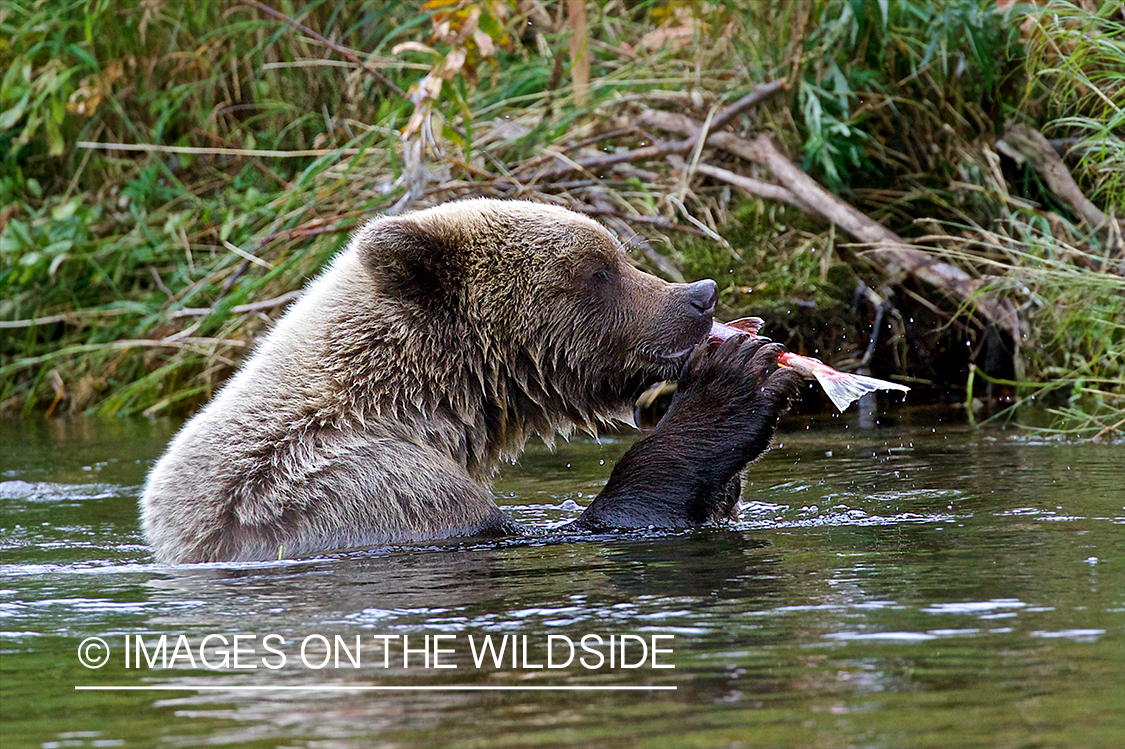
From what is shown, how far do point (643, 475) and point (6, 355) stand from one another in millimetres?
8408

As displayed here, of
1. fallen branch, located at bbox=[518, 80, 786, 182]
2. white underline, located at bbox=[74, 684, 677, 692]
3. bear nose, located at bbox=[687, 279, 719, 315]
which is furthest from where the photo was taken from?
fallen branch, located at bbox=[518, 80, 786, 182]

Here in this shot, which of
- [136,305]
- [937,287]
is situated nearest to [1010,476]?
[937,287]

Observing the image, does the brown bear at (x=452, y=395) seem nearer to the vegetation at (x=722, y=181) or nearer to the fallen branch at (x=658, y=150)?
the vegetation at (x=722, y=181)

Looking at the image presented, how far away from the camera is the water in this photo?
7.25 feet

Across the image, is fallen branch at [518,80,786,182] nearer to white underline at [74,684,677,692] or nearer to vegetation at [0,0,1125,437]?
vegetation at [0,0,1125,437]

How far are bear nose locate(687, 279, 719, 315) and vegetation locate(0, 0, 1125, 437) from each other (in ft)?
6.55

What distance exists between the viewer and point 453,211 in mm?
A: 4434

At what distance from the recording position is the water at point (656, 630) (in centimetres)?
221

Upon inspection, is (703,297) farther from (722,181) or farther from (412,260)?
(722,181)

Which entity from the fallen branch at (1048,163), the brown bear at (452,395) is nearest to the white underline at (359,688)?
the brown bear at (452,395)

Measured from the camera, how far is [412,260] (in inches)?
166

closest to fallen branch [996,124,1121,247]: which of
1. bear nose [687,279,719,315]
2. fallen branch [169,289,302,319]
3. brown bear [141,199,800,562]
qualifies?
bear nose [687,279,719,315]

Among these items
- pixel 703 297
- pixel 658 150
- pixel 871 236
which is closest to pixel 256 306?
pixel 658 150

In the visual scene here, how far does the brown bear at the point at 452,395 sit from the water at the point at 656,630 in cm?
14
